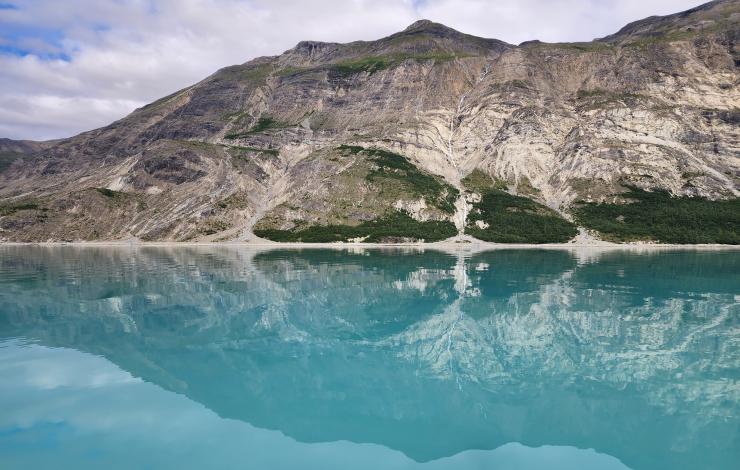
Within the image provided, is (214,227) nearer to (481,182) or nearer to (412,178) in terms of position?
(412,178)

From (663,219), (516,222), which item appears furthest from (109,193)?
(663,219)

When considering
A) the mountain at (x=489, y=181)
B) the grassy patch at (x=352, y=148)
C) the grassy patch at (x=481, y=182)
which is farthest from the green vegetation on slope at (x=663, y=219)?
the grassy patch at (x=352, y=148)

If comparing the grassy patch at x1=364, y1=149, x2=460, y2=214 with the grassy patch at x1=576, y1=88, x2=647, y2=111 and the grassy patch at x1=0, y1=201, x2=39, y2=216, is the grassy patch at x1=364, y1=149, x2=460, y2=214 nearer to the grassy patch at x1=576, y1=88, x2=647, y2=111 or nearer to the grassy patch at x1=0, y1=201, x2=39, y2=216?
the grassy patch at x1=576, y1=88, x2=647, y2=111

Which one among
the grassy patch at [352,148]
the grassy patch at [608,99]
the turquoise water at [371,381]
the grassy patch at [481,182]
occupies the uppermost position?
the grassy patch at [608,99]

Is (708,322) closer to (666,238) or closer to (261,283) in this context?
(261,283)

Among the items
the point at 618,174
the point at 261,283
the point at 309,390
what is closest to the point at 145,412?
the point at 309,390

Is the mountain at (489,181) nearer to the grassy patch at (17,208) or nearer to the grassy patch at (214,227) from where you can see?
the grassy patch at (214,227)
